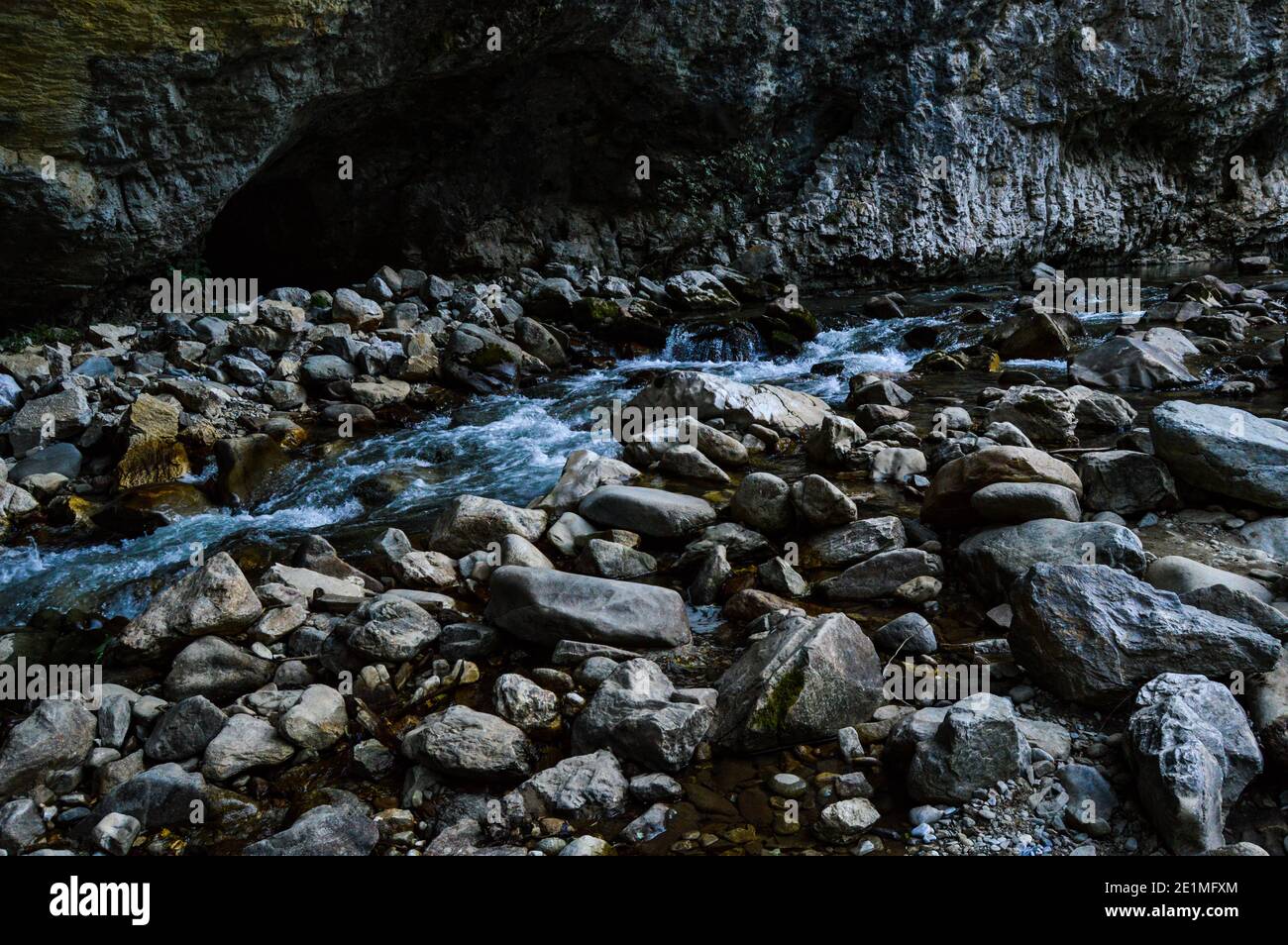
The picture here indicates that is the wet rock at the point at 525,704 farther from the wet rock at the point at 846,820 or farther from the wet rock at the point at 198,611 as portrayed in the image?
the wet rock at the point at 198,611

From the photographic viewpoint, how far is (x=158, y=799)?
3.08 meters

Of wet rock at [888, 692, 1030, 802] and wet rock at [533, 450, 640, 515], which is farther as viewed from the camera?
wet rock at [533, 450, 640, 515]

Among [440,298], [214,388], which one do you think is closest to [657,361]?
[440,298]

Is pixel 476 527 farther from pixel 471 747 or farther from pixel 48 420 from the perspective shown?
pixel 48 420

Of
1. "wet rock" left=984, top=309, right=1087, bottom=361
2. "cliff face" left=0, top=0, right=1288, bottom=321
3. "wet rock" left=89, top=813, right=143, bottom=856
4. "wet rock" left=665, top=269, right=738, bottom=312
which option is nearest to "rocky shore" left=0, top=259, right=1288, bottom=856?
"wet rock" left=89, top=813, right=143, bottom=856

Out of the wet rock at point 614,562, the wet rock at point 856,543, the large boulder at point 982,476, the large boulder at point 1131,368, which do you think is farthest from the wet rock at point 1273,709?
the large boulder at point 1131,368

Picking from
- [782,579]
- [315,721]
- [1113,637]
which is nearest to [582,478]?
[782,579]

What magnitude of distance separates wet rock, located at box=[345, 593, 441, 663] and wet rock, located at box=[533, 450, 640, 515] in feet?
5.74

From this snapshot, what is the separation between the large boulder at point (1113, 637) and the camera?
302 centimetres

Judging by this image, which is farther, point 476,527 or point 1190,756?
point 476,527

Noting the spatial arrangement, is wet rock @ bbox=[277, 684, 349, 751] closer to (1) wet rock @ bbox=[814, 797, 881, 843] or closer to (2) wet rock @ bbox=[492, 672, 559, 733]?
(2) wet rock @ bbox=[492, 672, 559, 733]

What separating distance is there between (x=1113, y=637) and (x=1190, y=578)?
863 mm

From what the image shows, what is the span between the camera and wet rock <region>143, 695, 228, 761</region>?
3.42m
